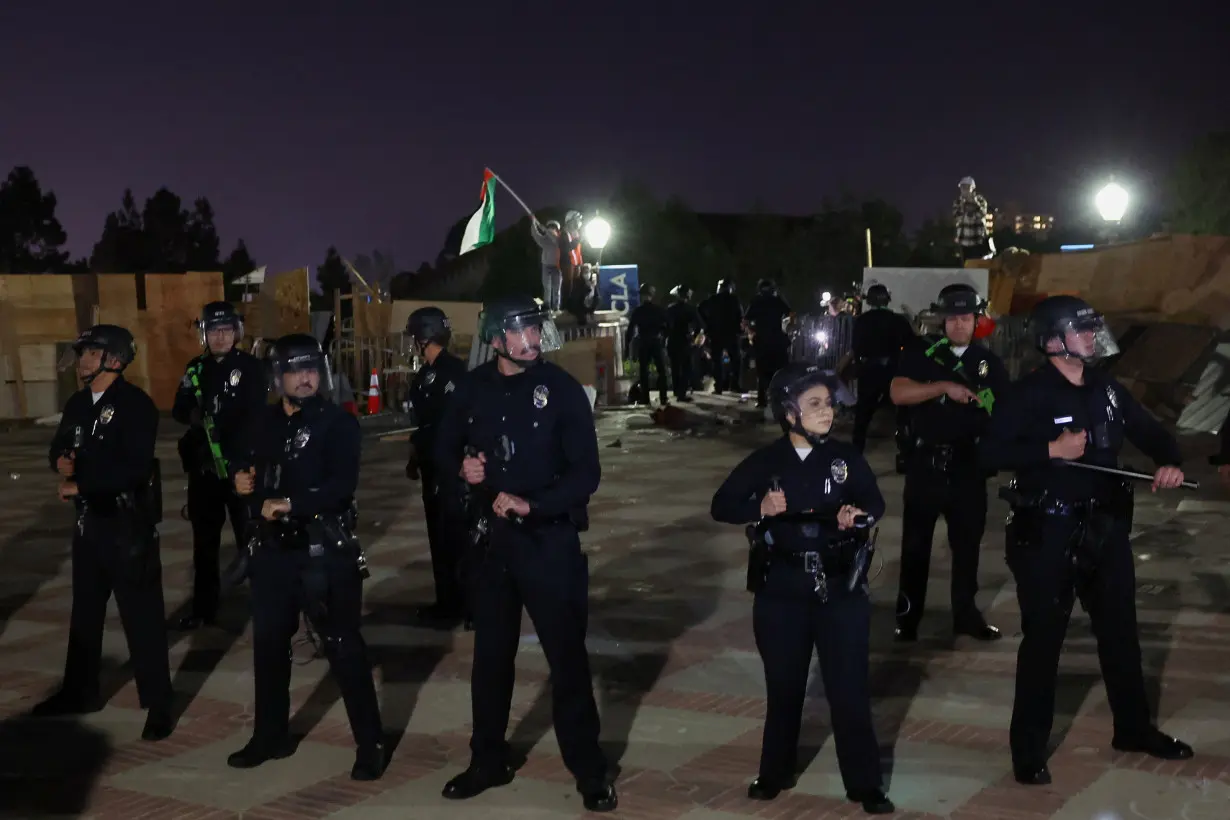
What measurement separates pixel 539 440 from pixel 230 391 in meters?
3.56

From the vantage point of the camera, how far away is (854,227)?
236 feet

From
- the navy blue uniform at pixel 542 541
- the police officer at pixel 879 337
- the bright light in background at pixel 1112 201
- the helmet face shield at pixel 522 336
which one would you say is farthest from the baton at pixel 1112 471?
the bright light in background at pixel 1112 201

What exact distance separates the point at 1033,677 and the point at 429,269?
7304 cm

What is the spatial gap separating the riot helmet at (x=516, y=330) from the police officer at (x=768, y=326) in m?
13.2

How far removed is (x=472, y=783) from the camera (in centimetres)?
581

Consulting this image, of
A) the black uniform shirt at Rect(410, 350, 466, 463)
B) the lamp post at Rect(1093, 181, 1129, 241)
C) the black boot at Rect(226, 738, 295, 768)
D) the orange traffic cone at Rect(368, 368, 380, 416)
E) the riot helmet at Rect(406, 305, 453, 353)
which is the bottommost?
the black boot at Rect(226, 738, 295, 768)

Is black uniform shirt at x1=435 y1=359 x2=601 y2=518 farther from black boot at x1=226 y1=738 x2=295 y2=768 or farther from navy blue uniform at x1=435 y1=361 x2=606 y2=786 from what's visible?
black boot at x1=226 y1=738 x2=295 y2=768

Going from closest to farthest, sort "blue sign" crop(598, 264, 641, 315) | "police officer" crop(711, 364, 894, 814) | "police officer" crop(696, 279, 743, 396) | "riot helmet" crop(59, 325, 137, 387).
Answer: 1. "police officer" crop(711, 364, 894, 814)
2. "riot helmet" crop(59, 325, 137, 387)
3. "police officer" crop(696, 279, 743, 396)
4. "blue sign" crop(598, 264, 641, 315)

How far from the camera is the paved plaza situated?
5746 mm

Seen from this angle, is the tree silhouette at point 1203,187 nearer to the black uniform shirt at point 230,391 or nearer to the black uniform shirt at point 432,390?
the black uniform shirt at point 432,390

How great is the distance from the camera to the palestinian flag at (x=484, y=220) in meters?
23.5

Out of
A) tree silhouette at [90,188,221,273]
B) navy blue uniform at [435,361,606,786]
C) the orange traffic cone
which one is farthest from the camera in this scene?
tree silhouette at [90,188,221,273]

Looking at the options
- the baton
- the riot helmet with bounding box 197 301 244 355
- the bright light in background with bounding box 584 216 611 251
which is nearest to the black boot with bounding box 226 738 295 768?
the riot helmet with bounding box 197 301 244 355

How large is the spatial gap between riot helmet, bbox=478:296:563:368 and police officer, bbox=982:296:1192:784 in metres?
1.92
